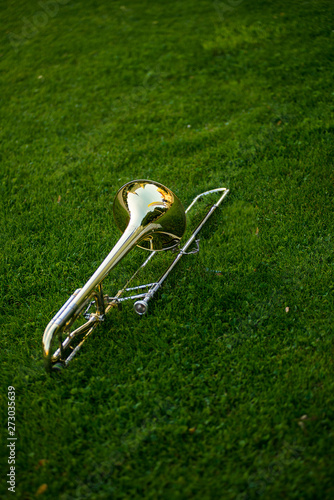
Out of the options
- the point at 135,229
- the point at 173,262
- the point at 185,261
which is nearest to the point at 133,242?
the point at 135,229

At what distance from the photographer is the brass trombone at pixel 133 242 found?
2.46m

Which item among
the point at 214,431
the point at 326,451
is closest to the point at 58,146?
the point at 214,431

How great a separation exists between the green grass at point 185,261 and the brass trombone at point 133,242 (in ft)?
0.54

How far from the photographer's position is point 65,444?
2252 mm

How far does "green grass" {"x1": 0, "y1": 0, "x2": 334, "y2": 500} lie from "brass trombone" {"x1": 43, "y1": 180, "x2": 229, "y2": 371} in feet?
0.54

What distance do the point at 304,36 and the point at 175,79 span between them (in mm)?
2156

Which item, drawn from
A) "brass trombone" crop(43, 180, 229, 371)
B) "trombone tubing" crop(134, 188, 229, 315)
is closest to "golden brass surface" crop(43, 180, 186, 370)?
"brass trombone" crop(43, 180, 229, 371)

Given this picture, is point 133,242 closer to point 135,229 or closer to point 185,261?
point 135,229

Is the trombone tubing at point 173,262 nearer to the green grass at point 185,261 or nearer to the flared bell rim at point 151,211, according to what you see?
the green grass at point 185,261

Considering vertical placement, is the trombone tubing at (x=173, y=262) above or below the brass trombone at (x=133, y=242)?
below

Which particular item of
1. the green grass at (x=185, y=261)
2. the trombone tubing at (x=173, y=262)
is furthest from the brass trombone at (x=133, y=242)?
the green grass at (x=185, y=261)

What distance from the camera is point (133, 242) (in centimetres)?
265

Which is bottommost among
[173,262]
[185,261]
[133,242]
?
[185,261]

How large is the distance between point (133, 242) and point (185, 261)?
0.80 meters
